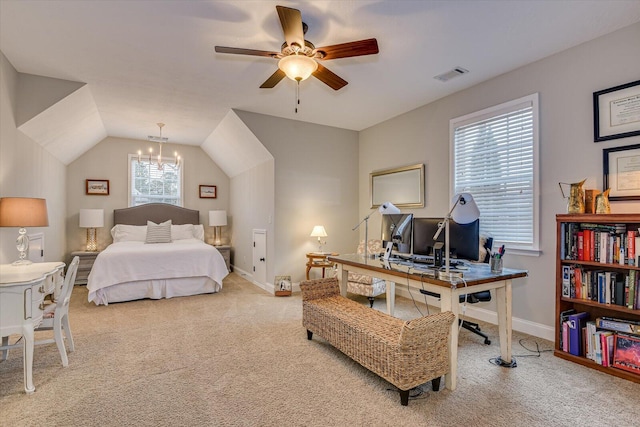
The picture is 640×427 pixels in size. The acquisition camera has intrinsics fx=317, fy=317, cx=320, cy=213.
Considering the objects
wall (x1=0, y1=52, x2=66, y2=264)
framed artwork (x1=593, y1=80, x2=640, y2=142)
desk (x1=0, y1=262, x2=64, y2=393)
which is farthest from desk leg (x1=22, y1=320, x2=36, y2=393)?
framed artwork (x1=593, y1=80, x2=640, y2=142)

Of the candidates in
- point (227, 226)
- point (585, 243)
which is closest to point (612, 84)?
point (585, 243)

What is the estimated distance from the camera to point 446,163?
4.09 meters

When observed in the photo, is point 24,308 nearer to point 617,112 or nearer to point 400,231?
point 400,231

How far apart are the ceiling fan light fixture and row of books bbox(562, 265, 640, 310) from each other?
2709mm

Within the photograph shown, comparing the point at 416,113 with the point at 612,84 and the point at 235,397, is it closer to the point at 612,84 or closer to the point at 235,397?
the point at 612,84

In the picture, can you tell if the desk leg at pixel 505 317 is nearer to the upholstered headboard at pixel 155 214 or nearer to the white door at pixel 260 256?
the white door at pixel 260 256

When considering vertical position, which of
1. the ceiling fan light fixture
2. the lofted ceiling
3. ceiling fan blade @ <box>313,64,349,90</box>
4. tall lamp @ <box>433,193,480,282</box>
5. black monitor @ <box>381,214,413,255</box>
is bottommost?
black monitor @ <box>381,214,413,255</box>

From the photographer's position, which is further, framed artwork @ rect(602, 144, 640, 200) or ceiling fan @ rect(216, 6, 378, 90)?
framed artwork @ rect(602, 144, 640, 200)

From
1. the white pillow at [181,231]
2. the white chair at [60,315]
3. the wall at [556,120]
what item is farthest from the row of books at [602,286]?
the white pillow at [181,231]

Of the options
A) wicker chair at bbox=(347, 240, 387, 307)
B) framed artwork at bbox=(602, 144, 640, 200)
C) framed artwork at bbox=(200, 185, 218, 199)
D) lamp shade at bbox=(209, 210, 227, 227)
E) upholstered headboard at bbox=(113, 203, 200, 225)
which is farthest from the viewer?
framed artwork at bbox=(200, 185, 218, 199)

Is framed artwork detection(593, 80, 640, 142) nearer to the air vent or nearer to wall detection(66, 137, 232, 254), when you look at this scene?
the air vent

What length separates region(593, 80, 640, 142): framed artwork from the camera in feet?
8.40

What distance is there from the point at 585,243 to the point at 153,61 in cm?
429

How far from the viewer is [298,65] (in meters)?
2.35
